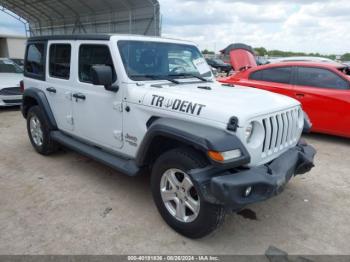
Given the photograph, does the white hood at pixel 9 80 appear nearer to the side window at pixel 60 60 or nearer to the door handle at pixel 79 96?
the side window at pixel 60 60

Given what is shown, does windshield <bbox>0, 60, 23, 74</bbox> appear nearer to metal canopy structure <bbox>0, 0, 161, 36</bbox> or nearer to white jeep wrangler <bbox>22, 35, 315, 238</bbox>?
white jeep wrangler <bbox>22, 35, 315, 238</bbox>

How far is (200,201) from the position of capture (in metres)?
2.79

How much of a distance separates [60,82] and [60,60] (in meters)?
0.32

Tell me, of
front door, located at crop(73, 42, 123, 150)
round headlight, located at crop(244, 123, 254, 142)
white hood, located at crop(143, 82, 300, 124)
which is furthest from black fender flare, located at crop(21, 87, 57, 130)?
round headlight, located at crop(244, 123, 254, 142)

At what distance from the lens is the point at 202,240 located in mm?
3045

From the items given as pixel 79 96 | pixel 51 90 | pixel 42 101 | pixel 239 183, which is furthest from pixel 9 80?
pixel 239 183

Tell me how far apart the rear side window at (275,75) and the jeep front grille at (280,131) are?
11.4 feet

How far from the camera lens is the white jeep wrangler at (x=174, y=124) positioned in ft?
8.77

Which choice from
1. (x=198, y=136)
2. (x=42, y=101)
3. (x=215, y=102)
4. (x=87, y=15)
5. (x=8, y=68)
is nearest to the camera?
(x=198, y=136)

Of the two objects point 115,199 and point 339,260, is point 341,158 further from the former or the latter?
point 115,199

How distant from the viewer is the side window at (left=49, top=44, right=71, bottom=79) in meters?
4.42

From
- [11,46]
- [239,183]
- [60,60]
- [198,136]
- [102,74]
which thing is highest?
[11,46]

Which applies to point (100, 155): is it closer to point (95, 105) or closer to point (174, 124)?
point (95, 105)

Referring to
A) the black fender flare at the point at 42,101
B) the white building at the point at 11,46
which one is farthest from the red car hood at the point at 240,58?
the white building at the point at 11,46
